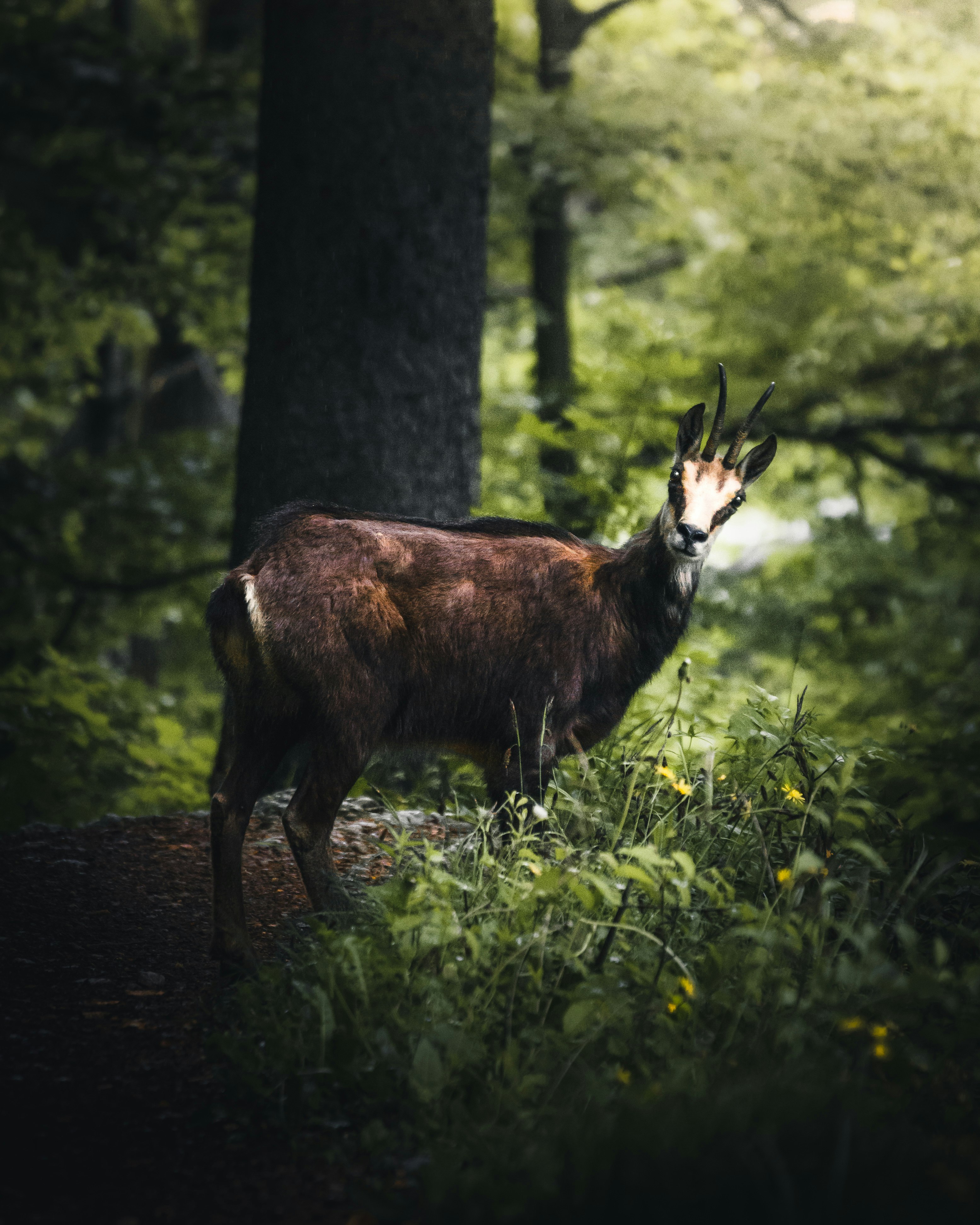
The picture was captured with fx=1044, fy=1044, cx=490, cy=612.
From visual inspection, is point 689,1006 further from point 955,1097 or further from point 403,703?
point 403,703

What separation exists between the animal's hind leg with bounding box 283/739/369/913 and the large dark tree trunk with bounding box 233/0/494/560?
2.28 m

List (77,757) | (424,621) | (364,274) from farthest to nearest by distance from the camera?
(77,757)
(364,274)
(424,621)

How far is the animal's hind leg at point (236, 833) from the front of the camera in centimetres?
367

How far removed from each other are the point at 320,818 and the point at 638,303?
32.0 ft

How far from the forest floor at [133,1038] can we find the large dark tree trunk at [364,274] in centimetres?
201

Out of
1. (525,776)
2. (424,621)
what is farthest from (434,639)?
(525,776)

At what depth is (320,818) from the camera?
12.6 ft

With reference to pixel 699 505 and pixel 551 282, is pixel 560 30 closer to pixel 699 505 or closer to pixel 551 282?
pixel 551 282

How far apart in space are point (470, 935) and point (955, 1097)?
1.34 m

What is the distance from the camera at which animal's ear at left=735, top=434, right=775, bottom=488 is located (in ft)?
14.4

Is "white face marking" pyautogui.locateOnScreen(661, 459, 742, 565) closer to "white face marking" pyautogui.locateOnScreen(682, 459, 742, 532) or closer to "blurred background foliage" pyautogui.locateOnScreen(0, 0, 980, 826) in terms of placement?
"white face marking" pyautogui.locateOnScreen(682, 459, 742, 532)

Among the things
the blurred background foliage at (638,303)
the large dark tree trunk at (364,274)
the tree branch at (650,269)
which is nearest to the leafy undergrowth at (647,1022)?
the large dark tree trunk at (364,274)

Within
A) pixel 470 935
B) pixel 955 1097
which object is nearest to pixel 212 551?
pixel 470 935

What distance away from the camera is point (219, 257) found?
11.0 m
